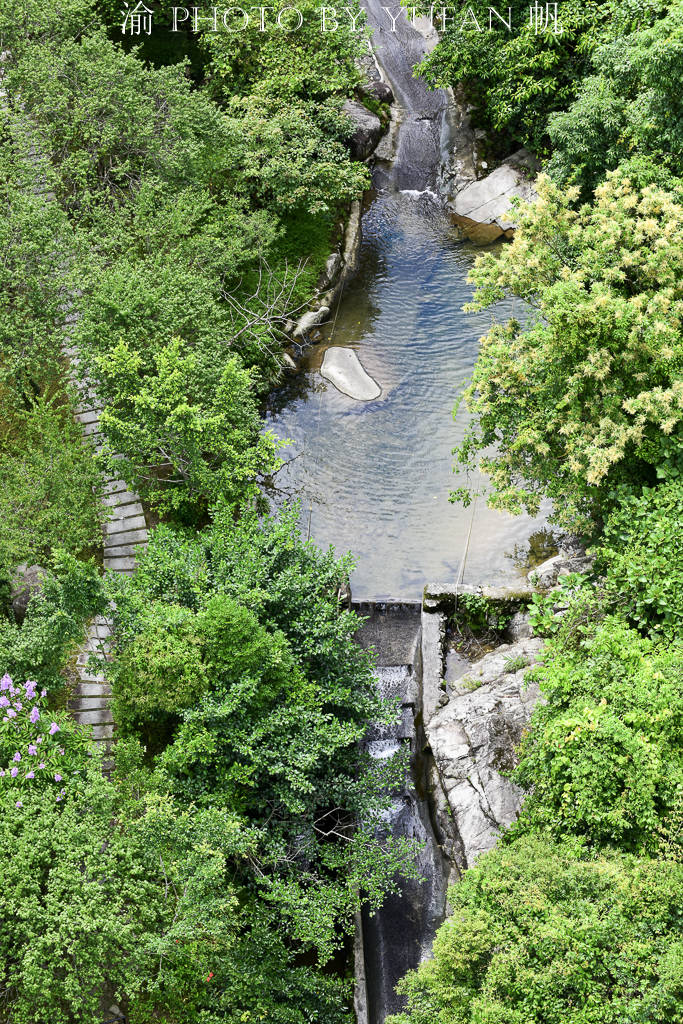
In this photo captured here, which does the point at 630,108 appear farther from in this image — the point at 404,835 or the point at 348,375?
the point at 404,835

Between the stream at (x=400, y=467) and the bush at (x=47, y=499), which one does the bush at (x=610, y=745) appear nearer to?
the stream at (x=400, y=467)

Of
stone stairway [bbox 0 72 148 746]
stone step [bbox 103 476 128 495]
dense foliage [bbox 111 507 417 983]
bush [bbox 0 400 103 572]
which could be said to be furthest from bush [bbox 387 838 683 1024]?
stone step [bbox 103 476 128 495]

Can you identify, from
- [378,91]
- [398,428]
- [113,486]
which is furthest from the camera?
[378,91]

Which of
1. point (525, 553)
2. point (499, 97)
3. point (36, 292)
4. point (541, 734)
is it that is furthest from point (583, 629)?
point (499, 97)

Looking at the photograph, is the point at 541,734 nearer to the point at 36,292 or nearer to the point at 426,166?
the point at 36,292

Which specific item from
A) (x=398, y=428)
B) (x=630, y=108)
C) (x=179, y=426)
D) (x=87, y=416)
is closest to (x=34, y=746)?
(x=179, y=426)

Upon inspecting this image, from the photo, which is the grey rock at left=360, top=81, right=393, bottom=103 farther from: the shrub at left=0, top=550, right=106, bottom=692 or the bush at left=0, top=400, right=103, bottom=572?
the shrub at left=0, top=550, right=106, bottom=692
